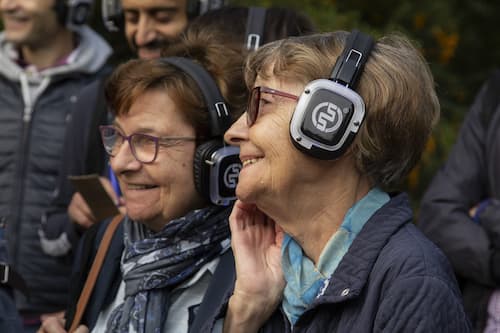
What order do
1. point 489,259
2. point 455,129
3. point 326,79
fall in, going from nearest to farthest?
point 326,79
point 489,259
point 455,129

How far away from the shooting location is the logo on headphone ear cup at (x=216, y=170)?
318cm

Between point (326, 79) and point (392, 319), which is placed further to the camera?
point (326, 79)

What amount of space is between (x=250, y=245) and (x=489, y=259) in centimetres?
143

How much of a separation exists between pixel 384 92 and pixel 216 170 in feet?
2.39

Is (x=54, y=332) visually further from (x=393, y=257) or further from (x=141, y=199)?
(x=393, y=257)

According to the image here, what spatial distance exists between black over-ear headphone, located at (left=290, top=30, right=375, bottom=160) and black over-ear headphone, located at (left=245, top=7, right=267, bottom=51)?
2.95ft

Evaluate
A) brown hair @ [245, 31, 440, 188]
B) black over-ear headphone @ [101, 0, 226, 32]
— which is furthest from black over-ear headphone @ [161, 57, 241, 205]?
black over-ear headphone @ [101, 0, 226, 32]

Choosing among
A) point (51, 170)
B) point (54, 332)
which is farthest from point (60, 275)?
point (54, 332)

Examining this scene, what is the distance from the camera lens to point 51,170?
4.73m

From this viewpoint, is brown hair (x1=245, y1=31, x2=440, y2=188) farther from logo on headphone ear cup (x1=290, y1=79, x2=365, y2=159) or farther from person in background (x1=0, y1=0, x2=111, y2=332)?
person in background (x1=0, y1=0, x2=111, y2=332)

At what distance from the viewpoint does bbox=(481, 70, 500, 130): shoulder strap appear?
4312mm

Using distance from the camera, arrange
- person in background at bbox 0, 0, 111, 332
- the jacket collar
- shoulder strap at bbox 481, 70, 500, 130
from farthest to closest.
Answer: person in background at bbox 0, 0, 111, 332 → shoulder strap at bbox 481, 70, 500, 130 → the jacket collar

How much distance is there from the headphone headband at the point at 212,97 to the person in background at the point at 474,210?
4.60 ft

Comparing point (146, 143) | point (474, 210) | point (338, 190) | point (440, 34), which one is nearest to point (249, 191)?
point (338, 190)
